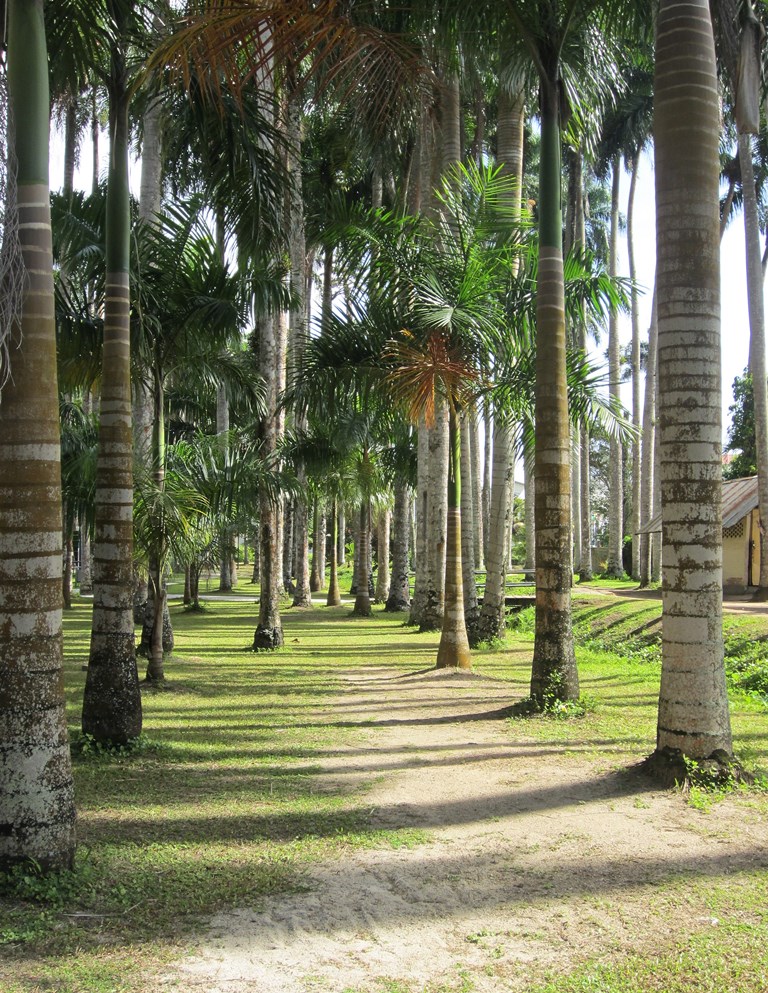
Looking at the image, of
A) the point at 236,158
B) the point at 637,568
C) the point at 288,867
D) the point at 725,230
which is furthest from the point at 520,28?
the point at 637,568

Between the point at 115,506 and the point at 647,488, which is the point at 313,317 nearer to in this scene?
the point at 115,506

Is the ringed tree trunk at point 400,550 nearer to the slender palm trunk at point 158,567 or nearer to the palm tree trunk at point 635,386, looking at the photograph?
the palm tree trunk at point 635,386

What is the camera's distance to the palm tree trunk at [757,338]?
19.7m

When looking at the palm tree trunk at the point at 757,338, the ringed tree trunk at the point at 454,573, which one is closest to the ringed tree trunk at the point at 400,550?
the palm tree trunk at the point at 757,338

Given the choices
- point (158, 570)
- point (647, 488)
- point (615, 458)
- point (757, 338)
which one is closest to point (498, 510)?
point (158, 570)

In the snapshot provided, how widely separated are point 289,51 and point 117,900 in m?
5.53

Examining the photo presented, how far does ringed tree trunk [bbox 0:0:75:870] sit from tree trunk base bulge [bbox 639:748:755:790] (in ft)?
13.4

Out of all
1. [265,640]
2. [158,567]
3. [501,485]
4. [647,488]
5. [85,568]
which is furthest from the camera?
[85,568]

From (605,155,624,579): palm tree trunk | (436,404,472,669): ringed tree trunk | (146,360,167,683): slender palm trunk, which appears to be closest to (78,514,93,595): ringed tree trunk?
(605,155,624,579): palm tree trunk

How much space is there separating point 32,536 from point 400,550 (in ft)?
66.3

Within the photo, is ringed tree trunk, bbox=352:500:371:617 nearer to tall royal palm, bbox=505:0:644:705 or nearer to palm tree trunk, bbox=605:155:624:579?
palm tree trunk, bbox=605:155:624:579

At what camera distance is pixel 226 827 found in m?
6.00

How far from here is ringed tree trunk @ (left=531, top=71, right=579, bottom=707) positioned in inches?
372

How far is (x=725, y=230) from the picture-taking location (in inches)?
1126
